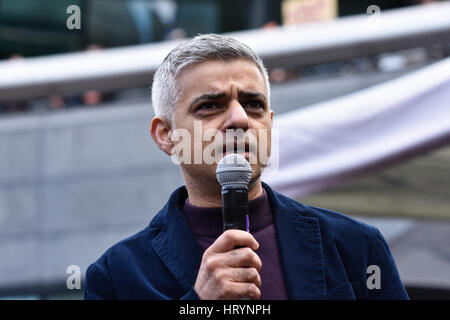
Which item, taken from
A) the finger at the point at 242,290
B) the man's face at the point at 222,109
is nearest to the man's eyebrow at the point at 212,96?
the man's face at the point at 222,109

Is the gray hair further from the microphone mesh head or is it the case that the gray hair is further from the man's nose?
the microphone mesh head

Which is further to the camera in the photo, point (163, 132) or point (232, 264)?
point (163, 132)

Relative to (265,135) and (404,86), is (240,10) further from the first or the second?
(265,135)

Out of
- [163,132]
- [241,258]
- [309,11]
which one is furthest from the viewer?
[309,11]

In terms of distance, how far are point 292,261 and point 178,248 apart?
1.19 ft

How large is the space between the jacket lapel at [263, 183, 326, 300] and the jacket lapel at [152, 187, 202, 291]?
10.9 inches

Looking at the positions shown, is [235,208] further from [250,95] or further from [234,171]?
[250,95]

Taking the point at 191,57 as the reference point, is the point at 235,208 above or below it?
below

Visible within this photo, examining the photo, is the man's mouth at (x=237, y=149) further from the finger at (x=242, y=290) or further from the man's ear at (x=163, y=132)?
the finger at (x=242, y=290)

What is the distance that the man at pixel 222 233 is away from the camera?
194cm

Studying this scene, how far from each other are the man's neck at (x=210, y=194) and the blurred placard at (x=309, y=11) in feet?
17.1

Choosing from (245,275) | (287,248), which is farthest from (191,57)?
(245,275)

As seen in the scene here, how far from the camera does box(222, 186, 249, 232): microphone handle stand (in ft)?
5.54

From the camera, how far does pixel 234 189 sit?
69.4 inches
